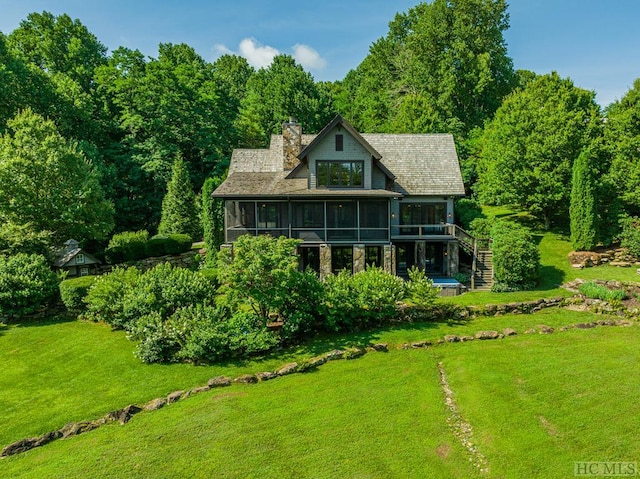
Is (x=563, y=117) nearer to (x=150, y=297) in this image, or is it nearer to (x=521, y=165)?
(x=521, y=165)

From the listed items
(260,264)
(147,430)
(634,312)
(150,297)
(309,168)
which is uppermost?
(309,168)

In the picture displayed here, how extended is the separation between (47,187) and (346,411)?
77.9 feet

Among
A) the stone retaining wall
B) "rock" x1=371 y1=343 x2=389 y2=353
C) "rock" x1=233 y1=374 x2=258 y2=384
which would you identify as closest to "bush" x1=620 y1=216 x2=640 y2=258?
the stone retaining wall

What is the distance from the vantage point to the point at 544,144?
2844cm

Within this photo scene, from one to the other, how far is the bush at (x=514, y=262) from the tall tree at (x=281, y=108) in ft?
108

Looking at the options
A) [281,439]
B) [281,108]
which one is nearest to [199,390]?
[281,439]

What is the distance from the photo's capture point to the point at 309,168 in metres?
24.8

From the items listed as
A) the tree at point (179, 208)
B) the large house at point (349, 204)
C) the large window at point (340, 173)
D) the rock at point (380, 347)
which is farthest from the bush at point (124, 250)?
the rock at point (380, 347)

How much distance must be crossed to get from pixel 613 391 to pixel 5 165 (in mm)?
31196

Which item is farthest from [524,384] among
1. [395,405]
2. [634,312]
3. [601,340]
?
[634,312]

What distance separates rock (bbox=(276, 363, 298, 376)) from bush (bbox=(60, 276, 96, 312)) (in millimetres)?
12155

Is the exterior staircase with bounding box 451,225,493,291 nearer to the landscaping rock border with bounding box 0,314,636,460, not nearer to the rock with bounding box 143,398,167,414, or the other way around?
the landscaping rock border with bounding box 0,314,636,460

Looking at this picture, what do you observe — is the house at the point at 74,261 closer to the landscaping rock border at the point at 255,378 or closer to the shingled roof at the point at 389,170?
the shingled roof at the point at 389,170

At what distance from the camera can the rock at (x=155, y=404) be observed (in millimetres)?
11305
